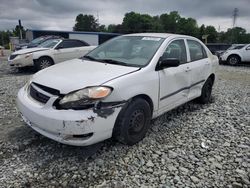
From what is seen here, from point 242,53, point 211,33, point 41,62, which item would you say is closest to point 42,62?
point 41,62

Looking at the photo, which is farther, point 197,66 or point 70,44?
point 70,44

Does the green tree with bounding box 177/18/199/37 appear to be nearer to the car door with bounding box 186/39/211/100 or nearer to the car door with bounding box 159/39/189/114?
the car door with bounding box 186/39/211/100

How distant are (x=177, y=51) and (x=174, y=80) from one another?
66 cm

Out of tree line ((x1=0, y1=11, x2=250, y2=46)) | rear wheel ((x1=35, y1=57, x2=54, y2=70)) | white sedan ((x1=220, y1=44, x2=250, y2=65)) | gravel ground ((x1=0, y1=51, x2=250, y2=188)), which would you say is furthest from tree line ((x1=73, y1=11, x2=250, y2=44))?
gravel ground ((x1=0, y1=51, x2=250, y2=188))

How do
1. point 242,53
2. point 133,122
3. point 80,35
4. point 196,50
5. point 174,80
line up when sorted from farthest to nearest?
point 80,35 < point 242,53 < point 196,50 < point 174,80 < point 133,122

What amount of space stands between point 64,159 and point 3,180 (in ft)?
2.30

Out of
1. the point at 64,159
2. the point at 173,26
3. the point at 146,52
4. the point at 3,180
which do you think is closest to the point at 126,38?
the point at 146,52

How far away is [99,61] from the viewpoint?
3629 mm

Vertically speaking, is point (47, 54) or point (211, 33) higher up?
point (211, 33)

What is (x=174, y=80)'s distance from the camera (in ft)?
12.3

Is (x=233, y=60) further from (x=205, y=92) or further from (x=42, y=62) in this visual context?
(x=42, y=62)

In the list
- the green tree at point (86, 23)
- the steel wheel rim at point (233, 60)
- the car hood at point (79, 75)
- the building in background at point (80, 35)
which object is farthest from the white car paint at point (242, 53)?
the green tree at point (86, 23)

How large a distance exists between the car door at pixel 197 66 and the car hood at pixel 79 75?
5.42ft

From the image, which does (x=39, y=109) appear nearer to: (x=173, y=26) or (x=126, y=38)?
(x=126, y=38)
